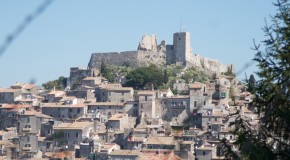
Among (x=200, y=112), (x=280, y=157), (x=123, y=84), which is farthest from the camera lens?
(x=123, y=84)

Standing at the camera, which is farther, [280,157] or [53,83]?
[53,83]

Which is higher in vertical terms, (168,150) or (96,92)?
(96,92)

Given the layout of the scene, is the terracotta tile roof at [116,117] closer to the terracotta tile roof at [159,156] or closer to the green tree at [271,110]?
the terracotta tile roof at [159,156]

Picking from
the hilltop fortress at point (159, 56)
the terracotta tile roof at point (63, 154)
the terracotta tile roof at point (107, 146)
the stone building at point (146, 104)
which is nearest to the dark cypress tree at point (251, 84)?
the terracotta tile roof at point (63, 154)

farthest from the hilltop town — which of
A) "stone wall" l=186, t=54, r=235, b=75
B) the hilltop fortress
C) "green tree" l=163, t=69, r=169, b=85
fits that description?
"stone wall" l=186, t=54, r=235, b=75

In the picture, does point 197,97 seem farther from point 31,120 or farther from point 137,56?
point 137,56

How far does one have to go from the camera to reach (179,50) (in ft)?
173

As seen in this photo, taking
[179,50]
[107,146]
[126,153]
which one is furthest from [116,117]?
[179,50]

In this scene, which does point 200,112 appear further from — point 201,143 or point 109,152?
→ point 109,152

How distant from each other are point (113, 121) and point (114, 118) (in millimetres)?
274

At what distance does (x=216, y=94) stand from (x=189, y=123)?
3.48 m

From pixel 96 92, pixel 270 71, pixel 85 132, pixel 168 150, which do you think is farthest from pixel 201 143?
pixel 270 71

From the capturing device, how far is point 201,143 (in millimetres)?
35719

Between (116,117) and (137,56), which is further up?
(137,56)
